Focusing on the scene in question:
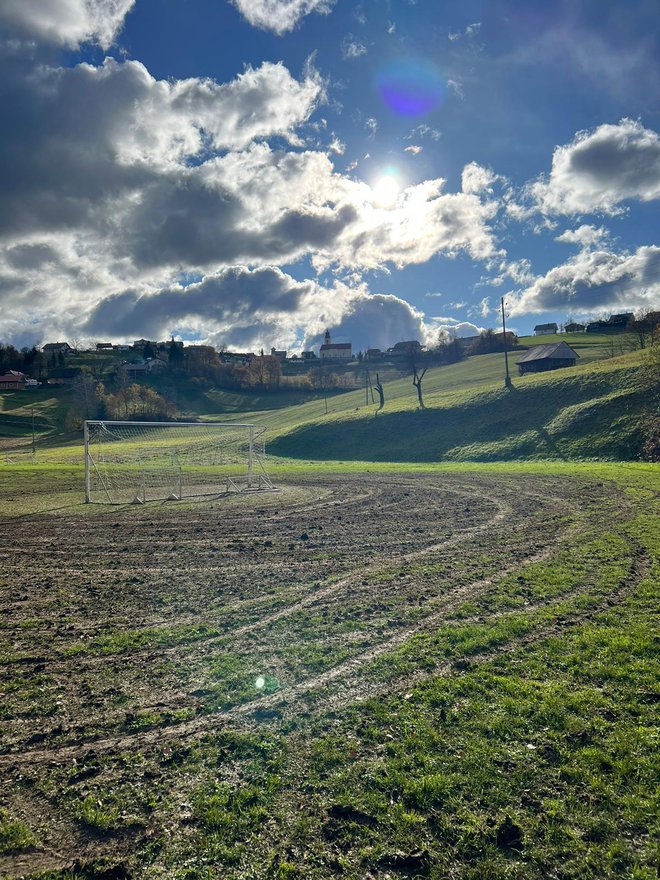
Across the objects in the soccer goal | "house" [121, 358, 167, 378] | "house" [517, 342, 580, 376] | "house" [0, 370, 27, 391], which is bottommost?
the soccer goal

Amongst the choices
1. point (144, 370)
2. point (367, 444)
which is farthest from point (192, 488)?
point (144, 370)

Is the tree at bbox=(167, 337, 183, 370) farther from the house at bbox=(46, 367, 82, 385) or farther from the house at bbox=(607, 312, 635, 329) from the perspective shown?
the house at bbox=(607, 312, 635, 329)

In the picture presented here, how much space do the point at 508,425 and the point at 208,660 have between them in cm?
4763

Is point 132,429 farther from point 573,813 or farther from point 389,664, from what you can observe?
point 573,813

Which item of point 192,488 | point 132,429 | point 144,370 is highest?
point 144,370

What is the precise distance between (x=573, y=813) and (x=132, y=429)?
122 feet

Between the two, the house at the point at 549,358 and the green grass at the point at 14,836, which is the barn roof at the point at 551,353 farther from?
the green grass at the point at 14,836

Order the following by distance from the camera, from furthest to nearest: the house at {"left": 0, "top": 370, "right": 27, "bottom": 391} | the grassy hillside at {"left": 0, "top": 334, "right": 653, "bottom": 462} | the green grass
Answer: the house at {"left": 0, "top": 370, "right": 27, "bottom": 391} → the grassy hillside at {"left": 0, "top": 334, "right": 653, "bottom": 462} → the green grass

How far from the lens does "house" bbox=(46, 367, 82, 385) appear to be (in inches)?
6145

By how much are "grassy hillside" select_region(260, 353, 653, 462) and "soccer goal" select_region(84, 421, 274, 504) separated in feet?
53.0

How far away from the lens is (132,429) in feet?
122

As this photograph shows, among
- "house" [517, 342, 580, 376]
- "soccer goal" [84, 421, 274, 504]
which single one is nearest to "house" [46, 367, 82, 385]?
"soccer goal" [84, 421, 274, 504]

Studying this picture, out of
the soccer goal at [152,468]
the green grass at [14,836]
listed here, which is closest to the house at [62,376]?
the soccer goal at [152,468]

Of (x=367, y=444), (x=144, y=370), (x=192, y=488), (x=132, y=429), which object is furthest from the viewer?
(x=144, y=370)
